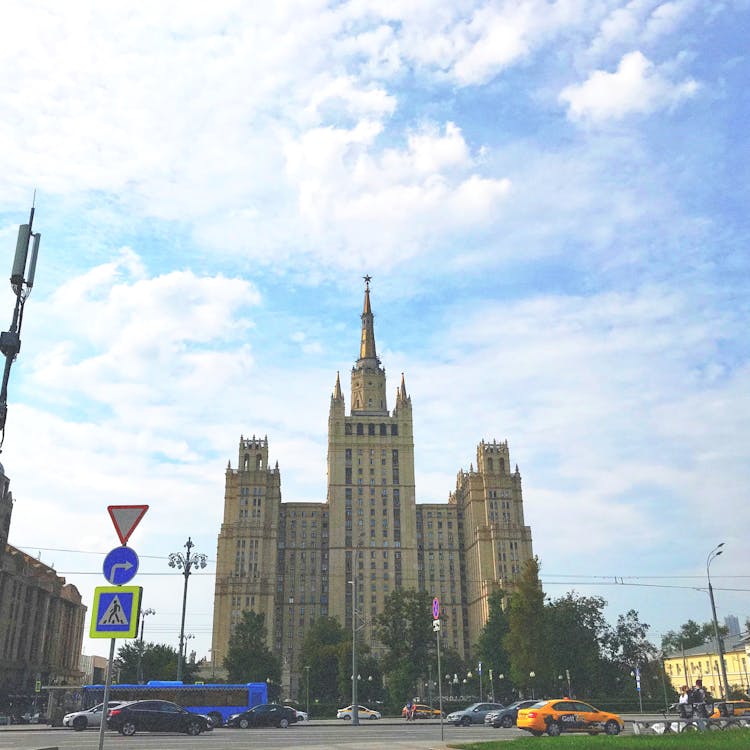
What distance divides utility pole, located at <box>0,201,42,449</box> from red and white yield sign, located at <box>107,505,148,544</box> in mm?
4056

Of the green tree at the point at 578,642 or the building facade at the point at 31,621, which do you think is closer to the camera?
the green tree at the point at 578,642

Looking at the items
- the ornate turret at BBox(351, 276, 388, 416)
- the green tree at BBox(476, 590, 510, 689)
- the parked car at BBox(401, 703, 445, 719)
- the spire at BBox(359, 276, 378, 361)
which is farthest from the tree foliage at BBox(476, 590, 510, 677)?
the spire at BBox(359, 276, 378, 361)

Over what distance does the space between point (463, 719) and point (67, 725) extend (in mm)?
22286

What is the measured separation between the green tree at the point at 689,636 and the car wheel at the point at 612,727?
429ft

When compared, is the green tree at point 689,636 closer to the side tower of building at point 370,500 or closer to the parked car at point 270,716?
the side tower of building at point 370,500

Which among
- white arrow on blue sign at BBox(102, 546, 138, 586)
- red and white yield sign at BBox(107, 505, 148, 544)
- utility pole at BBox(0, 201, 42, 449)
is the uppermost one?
utility pole at BBox(0, 201, 42, 449)

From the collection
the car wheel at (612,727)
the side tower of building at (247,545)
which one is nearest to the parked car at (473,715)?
the car wheel at (612,727)

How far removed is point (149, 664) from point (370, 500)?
6648 cm

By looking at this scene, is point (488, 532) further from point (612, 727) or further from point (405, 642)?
point (612, 727)

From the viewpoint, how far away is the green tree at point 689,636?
146488mm

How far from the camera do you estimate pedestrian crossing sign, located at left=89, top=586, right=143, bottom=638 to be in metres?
11.6

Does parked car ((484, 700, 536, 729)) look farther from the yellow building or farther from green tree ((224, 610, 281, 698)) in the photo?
the yellow building

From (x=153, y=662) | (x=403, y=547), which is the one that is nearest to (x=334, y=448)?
(x=403, y=547)

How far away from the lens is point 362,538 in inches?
5758
